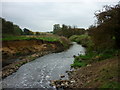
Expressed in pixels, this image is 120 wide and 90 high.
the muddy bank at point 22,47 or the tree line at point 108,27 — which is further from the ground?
the tree line at point 108,27

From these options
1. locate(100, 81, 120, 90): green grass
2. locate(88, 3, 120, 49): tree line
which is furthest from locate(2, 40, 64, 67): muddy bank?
locate(100, 81, 120, 90): green grass

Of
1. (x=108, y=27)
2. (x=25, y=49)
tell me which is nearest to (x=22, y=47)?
(x=25, y=49)

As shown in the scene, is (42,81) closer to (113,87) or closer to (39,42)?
(113,87)

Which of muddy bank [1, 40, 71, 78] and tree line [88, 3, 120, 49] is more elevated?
tree line [88, 3, 120, 49]

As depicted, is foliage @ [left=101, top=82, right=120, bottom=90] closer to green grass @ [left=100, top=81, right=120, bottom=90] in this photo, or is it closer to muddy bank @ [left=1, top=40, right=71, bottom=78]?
green grass @ [left=100, top=81, right=120, bottom=90]

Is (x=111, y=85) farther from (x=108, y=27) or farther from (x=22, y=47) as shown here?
(x=22, y=47)

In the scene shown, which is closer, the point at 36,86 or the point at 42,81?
the point at 36,86

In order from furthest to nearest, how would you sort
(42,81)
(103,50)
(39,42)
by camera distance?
(39,42) < (103,50) < (42,81)

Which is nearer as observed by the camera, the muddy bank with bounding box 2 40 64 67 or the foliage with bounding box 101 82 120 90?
the foliage with bounding box 101 82 120 90

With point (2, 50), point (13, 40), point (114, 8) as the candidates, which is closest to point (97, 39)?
point (114, 8)

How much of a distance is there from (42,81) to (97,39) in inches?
365

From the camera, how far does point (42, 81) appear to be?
14.4 m

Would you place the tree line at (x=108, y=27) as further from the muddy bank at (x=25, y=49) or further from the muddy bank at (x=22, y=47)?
the muddy bank at (x=22, y=47)

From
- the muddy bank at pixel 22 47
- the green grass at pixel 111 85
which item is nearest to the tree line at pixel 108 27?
the green grass at pixel 111 85
